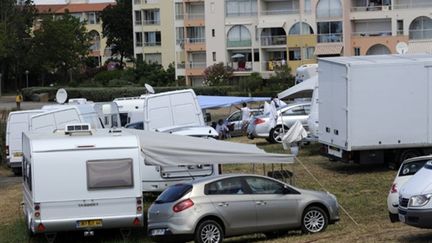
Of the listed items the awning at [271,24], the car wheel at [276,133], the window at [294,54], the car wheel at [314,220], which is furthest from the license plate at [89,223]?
the window at [294,54]

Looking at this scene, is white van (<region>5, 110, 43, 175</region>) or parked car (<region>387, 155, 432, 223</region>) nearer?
parked car (<region>387, 155, 432, 223</region>)

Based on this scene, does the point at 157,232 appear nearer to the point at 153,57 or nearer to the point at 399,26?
the point at 399,26

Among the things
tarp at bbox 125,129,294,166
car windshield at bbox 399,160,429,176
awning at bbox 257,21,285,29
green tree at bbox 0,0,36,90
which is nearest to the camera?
car windshield at bbox 399,160,429,176

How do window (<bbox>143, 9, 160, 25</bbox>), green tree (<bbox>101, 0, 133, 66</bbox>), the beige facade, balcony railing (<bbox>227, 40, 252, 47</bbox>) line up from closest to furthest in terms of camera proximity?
the beige facade
balcony railing (<bbox>227, 40, 252, 47</bbox>)
window (<bbox>143, 9, 160, 25</bbox>)
green tree (<bbox>101, 0, 133, 66</bbox>)

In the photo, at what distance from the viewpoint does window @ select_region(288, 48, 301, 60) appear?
8068cm

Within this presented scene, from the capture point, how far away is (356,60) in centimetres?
2530

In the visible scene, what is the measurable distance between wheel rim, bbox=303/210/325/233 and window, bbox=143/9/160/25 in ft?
280

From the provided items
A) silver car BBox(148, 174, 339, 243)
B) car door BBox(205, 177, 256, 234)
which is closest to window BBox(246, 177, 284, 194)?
silver car BBox(148, 174, 339, 243)

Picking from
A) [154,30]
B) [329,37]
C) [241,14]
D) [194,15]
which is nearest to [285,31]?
[329,37]

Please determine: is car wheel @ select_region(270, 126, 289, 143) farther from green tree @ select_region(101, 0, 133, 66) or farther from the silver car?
green tree @ select_region(101, 0, 133, 66)

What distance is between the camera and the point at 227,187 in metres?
16.5

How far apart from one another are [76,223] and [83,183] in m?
0.80

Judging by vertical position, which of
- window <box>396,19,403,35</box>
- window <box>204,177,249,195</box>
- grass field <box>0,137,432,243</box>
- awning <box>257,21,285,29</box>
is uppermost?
awning <box>257,21,285,29</box>

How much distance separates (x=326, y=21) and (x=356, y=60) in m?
54.5
